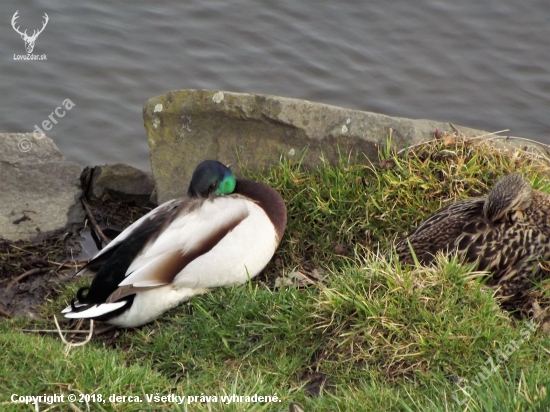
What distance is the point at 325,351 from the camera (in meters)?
3.92

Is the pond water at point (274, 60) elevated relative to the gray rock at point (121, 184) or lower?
elevated

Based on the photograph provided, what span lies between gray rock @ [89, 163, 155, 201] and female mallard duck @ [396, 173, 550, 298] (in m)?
2.49

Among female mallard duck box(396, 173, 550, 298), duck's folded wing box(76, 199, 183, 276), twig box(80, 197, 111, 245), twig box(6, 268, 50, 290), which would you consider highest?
female mallard duck box(396, 173, 550, 298)

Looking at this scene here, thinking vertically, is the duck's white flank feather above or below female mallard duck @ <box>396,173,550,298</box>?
below

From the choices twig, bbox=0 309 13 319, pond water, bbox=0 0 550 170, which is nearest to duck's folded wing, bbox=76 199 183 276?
twig, bbox=0 309 13 319

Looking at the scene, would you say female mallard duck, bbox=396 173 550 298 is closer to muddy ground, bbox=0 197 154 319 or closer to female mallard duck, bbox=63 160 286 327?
female mallard duck, bbox=63 160 286 327

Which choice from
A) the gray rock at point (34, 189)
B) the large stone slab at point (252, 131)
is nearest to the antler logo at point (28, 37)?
the gray rock at point (34, 189)

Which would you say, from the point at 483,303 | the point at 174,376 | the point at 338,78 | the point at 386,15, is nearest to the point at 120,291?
the point at 174,376

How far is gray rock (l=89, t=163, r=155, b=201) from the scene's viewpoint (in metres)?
6.34

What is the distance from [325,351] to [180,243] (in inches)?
49.6

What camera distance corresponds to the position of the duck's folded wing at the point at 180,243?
462cm

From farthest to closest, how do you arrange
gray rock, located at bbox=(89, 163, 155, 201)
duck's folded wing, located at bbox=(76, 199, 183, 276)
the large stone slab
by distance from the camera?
gray rock, located at bbox=(89, 163, 155, 201), the large stone slab, duck's folded wing, located at bbox=(76, 199, 183, 276)

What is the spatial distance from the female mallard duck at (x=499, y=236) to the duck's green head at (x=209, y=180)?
122 centimetres

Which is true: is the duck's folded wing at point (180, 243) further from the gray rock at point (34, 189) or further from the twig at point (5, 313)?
the gray rock at point (34, 189)
